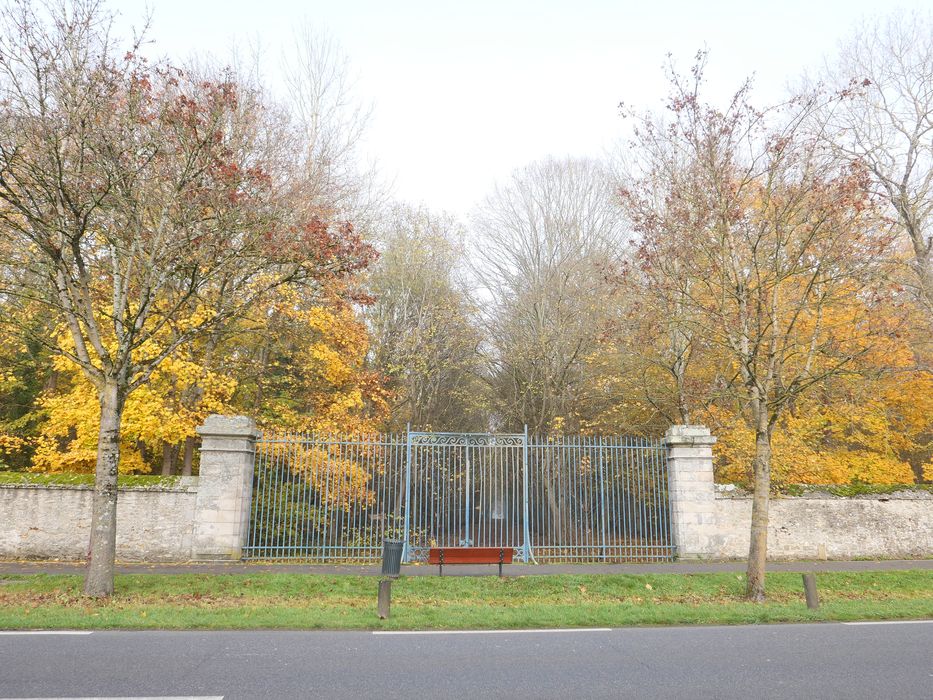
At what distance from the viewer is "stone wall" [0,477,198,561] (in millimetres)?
12531

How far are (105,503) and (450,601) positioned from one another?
5.29 metres

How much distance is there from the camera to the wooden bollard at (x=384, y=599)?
8258 mm

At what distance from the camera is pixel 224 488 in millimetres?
12867

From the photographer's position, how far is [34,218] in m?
8.79

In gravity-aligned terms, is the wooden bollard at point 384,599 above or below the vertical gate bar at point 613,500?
below

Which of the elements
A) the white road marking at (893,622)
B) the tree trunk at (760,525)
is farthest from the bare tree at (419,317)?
the white road marking at (893,622)

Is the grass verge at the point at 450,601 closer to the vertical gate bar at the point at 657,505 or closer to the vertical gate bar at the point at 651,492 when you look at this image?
the vertical gate bar at the point at 657,505

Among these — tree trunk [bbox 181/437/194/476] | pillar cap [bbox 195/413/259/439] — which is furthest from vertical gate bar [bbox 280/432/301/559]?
tree trunk [bbox 181/437/194/476]

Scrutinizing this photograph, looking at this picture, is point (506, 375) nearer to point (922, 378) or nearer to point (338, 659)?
point (922, 378)

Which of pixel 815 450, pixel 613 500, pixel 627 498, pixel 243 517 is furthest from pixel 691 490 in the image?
pixel 243 517

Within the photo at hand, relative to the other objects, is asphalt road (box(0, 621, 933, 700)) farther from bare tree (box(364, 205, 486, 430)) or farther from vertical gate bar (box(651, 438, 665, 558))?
bare tree (box(364, 205, 486, 430))

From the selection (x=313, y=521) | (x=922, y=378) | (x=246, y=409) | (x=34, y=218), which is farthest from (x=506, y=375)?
(x=34, y=218)

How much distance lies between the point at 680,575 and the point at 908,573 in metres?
4.51

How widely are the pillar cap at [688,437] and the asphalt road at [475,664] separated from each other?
6.75m
